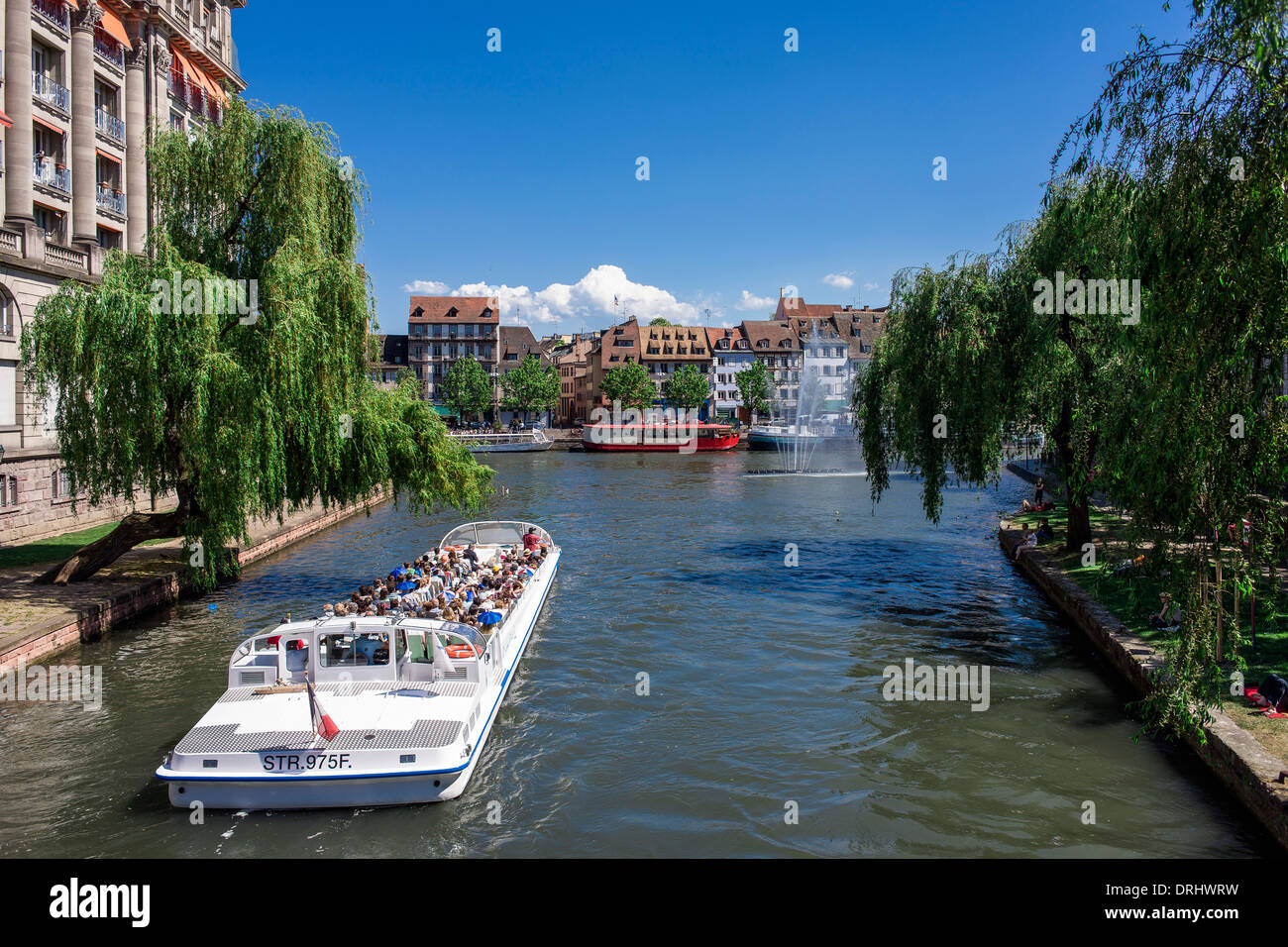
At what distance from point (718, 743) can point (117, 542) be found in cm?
1658

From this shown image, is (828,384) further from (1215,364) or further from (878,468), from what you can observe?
(1215,364)

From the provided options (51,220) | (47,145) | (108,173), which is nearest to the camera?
(47,145)

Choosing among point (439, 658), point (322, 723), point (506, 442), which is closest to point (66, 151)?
point (439, 658)

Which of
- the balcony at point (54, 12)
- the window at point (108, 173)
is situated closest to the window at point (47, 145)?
the window at point (108, 173)

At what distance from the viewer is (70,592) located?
21516 mm

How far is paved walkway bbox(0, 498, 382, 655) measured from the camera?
18594 millimetres

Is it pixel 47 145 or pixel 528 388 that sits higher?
pixel 47 145

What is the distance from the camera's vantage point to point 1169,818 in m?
12.0

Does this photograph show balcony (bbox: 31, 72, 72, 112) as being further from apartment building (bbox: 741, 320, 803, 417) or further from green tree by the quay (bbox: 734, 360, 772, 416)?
apartment building (bbox: 741, 320, 803, 417)

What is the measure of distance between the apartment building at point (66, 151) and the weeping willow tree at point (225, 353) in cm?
499

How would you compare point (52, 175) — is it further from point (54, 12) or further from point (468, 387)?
point (468, 387)

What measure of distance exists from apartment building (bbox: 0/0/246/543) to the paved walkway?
5.06 meters

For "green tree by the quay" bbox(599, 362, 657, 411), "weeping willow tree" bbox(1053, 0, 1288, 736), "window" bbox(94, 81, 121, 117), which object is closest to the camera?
"weeping willow tree" bbox(1053, 0, 1288, 736)

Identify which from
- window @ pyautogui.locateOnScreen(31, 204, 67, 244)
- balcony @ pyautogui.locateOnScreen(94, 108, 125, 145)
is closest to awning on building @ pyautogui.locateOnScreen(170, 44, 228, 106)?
balcony @ pyautogui.locateOnScreen(94, 108, 125, 145)
